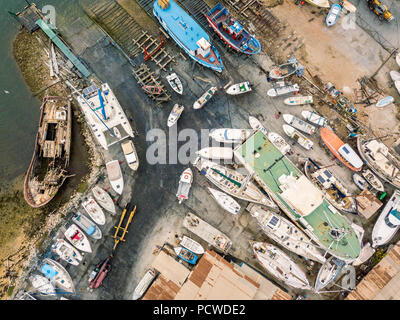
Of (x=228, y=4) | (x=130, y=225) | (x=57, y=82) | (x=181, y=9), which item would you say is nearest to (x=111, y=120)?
(x=57, y=82)

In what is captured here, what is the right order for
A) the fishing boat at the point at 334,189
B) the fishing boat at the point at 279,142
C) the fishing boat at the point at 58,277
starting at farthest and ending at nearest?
the fishing boat at the point at 279,142 < the fishing boat at the point at 334,189 < the fishing boat at the point at 58,277

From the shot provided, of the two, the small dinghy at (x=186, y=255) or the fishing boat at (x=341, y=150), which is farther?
the fishing boat at (x=341, y=150)

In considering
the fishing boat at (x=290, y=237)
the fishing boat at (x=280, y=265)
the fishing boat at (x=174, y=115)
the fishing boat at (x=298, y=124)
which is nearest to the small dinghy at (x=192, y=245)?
the fishing boat at (x=280, y=265)

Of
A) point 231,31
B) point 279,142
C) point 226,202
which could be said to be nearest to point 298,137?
point 279,142

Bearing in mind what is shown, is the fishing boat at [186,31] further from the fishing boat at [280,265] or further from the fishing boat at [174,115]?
the fishing boat at [280,265]

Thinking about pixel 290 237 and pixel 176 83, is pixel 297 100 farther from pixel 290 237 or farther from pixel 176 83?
pixel 290 237

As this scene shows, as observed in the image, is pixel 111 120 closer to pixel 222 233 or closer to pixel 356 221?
pixel 222 233
